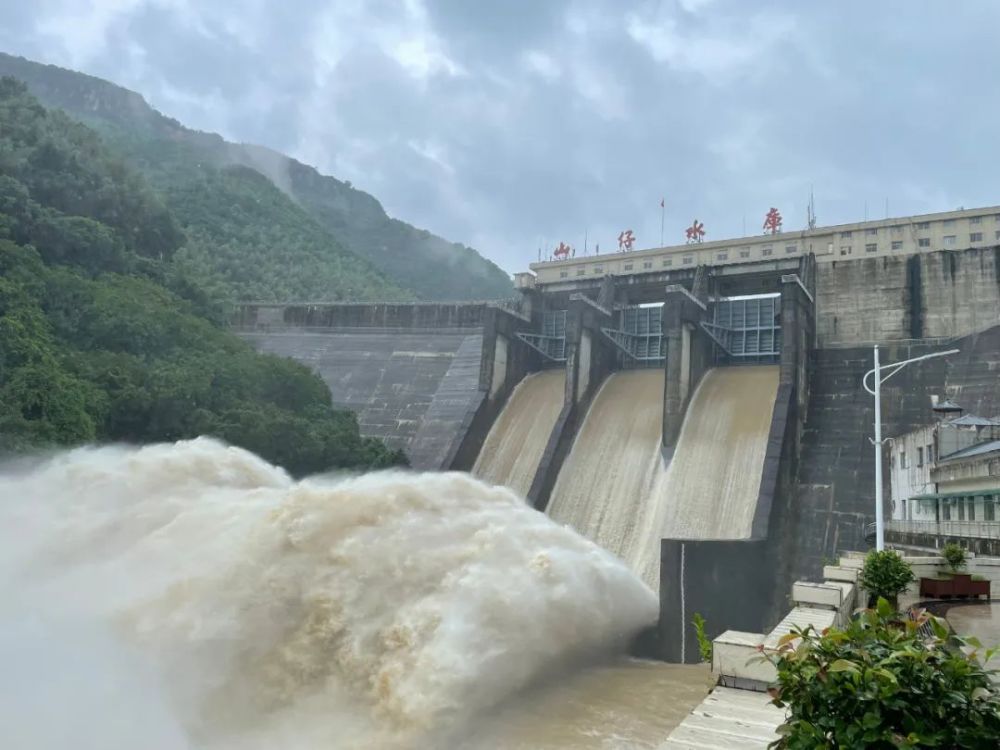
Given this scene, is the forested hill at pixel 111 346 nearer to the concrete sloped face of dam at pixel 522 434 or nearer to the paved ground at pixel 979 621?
the concrete sloped face of dam at pixel 522 434

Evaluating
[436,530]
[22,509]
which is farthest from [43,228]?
[436,530]

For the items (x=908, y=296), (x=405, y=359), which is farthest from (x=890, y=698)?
(x=405, y=359)

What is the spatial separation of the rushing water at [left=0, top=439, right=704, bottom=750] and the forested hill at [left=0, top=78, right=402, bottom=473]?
7.10 meters

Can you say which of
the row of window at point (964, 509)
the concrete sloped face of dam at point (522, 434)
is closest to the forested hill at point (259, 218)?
the concrete sloped face of dam at point (522, 434)

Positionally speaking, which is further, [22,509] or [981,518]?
[981,518]

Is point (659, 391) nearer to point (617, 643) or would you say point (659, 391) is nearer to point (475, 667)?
point (617, 643)

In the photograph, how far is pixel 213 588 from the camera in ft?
29.5

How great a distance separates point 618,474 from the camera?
19.9 metres

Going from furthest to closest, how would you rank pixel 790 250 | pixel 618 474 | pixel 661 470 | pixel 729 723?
pixel 790 250, pixel 618 474, pixel 661 470, pixel 729 723

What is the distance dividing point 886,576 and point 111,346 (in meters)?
20.6

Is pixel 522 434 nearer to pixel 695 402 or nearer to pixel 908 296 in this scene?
pixel 695 402

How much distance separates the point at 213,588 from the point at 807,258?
19860 millimetres

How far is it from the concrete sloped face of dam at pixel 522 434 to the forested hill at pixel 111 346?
2956 millimetres

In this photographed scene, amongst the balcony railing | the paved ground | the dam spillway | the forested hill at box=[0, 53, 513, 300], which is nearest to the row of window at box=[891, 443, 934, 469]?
the balcony railing
